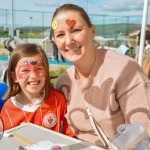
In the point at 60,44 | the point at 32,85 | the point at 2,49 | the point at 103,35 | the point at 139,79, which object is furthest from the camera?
the point at 103,35

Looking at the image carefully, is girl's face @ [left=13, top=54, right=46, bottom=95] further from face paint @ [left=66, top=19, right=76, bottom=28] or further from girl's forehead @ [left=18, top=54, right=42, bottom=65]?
face paint @ [left=66, top=19, right=76, bottom=28]

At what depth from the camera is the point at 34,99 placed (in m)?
1.82

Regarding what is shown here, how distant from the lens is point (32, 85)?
172cm

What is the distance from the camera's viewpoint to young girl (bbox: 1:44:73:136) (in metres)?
1.69

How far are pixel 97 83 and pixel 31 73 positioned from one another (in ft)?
1.62

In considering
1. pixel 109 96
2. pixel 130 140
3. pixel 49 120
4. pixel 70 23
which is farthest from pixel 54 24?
pixel 130 140

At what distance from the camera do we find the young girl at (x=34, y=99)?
1691 mm

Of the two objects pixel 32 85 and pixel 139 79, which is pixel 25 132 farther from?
pixel 139 79

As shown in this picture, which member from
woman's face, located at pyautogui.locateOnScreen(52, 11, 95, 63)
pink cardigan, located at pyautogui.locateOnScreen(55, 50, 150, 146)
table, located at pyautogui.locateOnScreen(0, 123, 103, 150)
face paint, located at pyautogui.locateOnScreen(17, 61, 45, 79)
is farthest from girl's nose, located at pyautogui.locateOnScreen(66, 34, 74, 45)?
table, located at pyautogui.locateOnScreen(0, 123, 103, 150)

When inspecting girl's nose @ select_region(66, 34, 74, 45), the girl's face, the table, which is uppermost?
girl's nose @ select_region(66, 34, 74, 45)

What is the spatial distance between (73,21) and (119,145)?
74cm

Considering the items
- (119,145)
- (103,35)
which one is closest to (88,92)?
(119,145)

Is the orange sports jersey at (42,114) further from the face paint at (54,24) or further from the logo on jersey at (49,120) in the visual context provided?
the face paint at (54,24)

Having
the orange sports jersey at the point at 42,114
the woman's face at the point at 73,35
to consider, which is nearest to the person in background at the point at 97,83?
the woman's face at the point at 73,35
